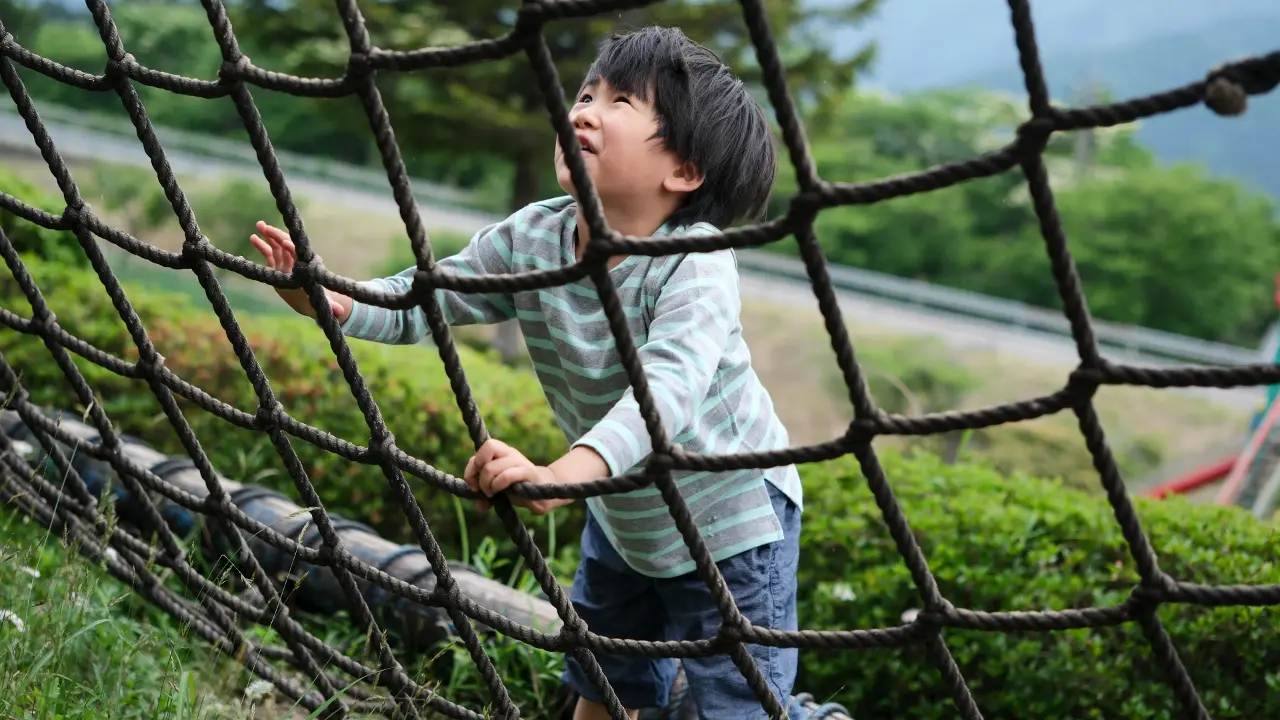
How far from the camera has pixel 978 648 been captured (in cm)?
250

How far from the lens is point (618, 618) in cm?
199

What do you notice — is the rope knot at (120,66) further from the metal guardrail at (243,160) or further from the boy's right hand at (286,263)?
the metal guardrail at (243,160)

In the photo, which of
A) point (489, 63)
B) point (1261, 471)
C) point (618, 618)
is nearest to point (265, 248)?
point (618, 618)

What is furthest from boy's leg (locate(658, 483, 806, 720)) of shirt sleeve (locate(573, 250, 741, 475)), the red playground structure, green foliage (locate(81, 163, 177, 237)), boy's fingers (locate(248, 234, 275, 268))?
green foliage (locate(81, 163, 177, 237))

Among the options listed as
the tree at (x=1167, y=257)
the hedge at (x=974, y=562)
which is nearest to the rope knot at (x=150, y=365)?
the hedge at (x=974, y=562)

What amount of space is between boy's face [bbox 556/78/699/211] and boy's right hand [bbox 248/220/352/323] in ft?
1.25

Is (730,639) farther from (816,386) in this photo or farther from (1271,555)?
(816,386)

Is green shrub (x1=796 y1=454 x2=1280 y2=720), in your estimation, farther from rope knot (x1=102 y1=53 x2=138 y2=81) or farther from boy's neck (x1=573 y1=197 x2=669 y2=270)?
rope knot (x1=102 y1=53 x2=138 y2=81)

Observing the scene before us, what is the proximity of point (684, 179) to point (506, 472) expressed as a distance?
1.71 ft

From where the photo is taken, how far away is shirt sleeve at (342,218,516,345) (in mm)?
1797

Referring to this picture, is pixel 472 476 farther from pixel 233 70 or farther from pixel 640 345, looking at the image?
pixel 233 70

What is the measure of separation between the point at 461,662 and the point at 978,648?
106 centimetres

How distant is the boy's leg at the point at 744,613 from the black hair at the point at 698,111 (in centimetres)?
47

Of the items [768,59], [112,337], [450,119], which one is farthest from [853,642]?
[450,119]
